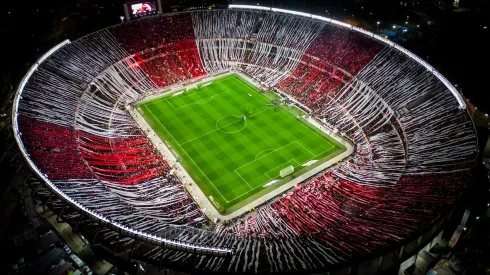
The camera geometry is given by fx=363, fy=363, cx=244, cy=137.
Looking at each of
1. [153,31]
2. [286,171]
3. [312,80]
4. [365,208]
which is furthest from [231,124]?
[153,31]

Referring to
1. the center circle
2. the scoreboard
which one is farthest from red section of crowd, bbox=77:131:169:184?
the scoreboard

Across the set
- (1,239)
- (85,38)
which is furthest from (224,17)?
(1,239)

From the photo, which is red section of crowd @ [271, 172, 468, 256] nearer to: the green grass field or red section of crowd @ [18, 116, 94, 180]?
the green grass field

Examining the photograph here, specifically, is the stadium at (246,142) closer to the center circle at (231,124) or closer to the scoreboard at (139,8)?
the center circle at (231,124)

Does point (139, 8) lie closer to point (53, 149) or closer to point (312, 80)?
point (312, 80)

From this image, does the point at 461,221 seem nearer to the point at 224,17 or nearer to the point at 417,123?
the point at 417,123

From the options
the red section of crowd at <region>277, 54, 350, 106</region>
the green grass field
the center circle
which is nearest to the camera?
the green grass field

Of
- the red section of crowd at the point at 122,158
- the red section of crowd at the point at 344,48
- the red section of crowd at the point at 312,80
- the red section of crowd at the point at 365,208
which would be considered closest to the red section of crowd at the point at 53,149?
the red section of crowd at the point at 122,158

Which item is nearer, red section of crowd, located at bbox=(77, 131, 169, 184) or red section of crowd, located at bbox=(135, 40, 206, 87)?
red section of crowd, located at bbox=(77, 131, 169, 184)
